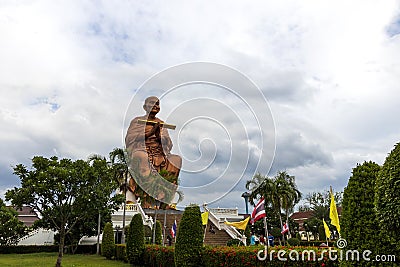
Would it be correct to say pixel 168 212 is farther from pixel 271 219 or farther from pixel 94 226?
pixel 271 219

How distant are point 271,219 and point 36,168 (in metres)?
30.8

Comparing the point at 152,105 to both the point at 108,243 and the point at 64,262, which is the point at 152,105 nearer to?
the point at 108,243

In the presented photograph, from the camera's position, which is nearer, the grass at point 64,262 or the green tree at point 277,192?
the grass at point 64,262

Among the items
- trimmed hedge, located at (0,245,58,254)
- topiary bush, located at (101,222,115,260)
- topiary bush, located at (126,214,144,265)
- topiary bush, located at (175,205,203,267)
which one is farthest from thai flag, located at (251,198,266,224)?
trimmed hedge, located at (0,245,58,254)

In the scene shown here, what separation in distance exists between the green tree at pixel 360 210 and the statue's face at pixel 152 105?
3462cm

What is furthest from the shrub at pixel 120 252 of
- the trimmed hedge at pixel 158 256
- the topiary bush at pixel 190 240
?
the topiary bush at pixel 190 240

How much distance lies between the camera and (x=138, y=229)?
Result: 19016mm

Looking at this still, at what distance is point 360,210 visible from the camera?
19.7 feet

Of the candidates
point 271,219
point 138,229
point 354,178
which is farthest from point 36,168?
point 271,219

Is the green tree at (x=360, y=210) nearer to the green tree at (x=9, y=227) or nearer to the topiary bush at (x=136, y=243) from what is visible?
the topiary bush at (x=136, y=243)

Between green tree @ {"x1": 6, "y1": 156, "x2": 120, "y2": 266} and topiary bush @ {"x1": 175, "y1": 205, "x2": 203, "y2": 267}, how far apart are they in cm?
632

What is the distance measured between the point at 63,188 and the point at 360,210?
46.1ft

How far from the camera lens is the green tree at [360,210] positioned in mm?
5855

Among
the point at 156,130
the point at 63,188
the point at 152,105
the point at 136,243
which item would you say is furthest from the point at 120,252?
→ the point at 152,105
